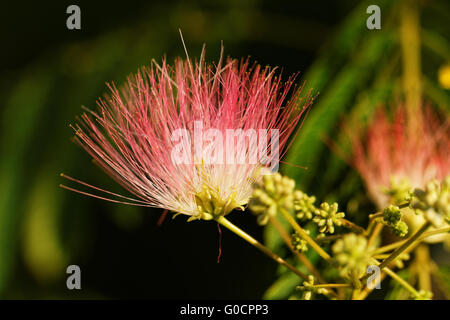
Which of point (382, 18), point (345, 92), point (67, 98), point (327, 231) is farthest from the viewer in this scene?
point (67, 98)

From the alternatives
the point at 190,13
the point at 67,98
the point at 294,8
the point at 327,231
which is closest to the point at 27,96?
the point at 67,98

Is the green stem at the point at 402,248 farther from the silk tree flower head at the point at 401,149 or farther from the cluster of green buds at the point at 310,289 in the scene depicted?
the silk tree flower head at the point at 401,149

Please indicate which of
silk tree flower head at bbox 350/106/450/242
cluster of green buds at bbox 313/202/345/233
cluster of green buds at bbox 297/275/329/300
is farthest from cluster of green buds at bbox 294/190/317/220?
silk tree flower head at bbox 350/106/450/242

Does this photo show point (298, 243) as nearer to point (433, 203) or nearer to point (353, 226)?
point (353, 226)

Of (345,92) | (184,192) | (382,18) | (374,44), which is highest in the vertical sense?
(382,18)

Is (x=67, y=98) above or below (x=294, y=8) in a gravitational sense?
below

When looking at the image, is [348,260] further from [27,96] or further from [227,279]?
[27,96]

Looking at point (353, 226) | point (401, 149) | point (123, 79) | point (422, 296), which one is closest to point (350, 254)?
point (353, 226)
